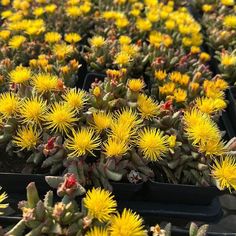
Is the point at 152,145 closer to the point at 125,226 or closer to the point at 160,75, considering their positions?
the point at 125,226

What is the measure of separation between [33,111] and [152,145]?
365 mm

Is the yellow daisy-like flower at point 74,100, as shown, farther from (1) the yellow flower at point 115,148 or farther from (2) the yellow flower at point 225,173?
(2) the yellow flower at point 225,173

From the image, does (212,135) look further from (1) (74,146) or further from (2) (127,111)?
(1) (74,146)

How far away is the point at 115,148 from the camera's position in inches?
40.4

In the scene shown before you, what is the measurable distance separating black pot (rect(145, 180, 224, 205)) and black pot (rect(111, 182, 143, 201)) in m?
0.03

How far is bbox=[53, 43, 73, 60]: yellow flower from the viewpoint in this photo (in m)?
1.51

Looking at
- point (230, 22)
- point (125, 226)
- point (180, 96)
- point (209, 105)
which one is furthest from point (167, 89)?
point (230, 22)

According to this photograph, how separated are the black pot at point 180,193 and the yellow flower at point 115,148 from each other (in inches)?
6.0

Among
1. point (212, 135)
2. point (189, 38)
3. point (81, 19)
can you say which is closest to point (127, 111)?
point (212, 135)

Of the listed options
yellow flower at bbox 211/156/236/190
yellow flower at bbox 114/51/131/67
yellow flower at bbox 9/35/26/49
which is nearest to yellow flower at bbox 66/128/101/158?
yellow flower at bbox 211/156/236/190

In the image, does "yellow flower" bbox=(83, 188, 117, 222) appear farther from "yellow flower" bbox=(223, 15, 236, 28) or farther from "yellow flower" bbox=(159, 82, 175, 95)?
"yellow flower" bbox=(223, 15, 236, 28)

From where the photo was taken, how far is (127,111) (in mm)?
1148

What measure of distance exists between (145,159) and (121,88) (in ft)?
0.98

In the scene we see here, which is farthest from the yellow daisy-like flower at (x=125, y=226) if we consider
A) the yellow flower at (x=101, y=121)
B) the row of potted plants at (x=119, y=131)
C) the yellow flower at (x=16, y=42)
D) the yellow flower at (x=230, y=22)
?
the yellow flower at (x=230, y=22)
